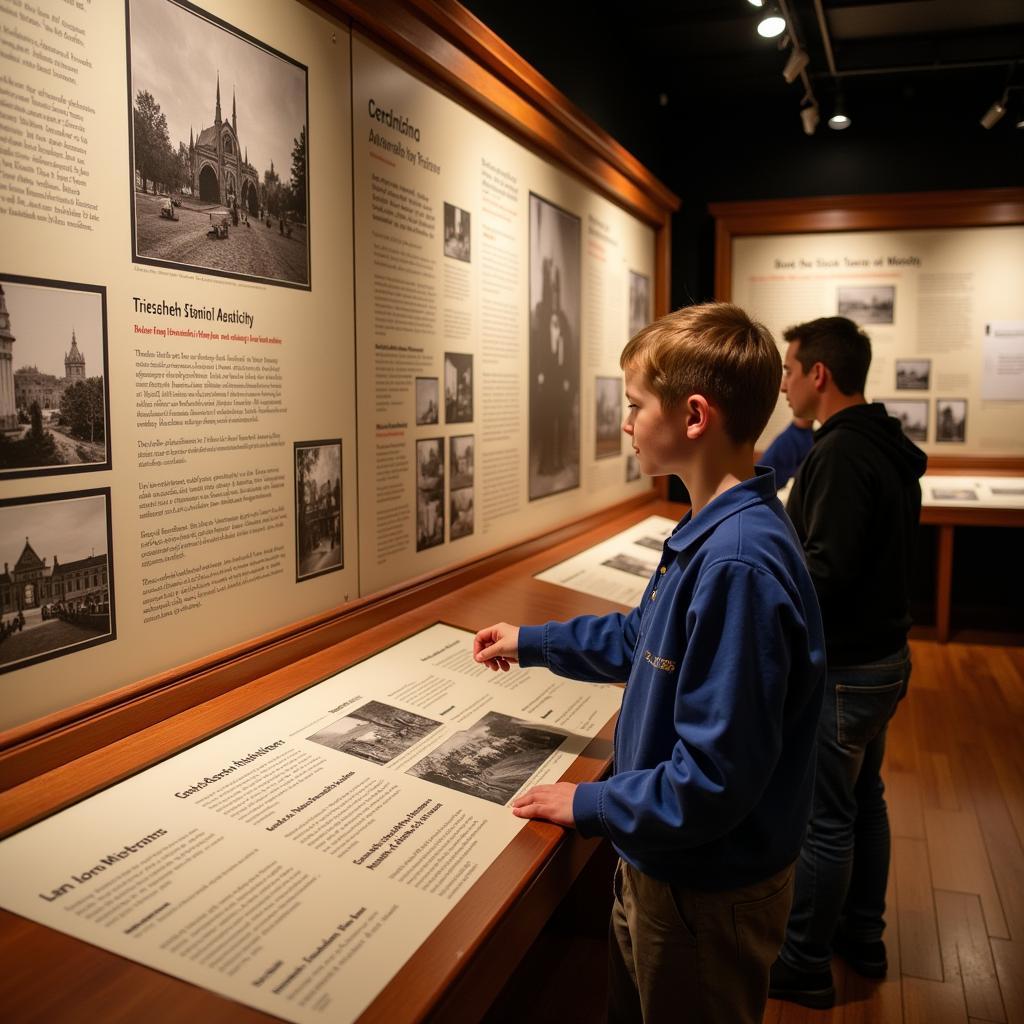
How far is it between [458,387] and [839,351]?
1.23m

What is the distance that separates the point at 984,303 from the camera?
635 centimetres

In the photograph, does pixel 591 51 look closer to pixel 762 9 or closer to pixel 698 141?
pixel 762 9

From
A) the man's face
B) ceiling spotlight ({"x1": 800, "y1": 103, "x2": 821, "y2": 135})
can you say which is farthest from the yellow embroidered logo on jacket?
ceiling spotlight ({"x1": 800, "y1": 103, "x2": 821, "y2": 135})

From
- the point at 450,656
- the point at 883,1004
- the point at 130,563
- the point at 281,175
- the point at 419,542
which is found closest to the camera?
the point at 130,563

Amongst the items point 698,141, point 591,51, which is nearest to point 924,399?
point 698,141

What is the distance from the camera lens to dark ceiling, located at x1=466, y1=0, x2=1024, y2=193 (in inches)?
177

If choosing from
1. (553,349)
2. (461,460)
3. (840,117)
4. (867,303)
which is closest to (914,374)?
(867,303)

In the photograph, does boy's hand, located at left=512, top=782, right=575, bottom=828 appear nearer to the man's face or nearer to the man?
the man

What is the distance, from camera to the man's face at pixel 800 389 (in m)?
2.69

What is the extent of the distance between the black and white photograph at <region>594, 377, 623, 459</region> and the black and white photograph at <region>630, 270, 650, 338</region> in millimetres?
477

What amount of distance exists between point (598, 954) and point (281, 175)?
2.49 metres

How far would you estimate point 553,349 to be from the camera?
3.94 meters

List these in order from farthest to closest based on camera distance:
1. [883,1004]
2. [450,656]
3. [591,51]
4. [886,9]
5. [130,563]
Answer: [886,9] → [591,51] → [883,1004] → [450,656] → [130,563]

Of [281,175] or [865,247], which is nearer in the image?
[281,175]
